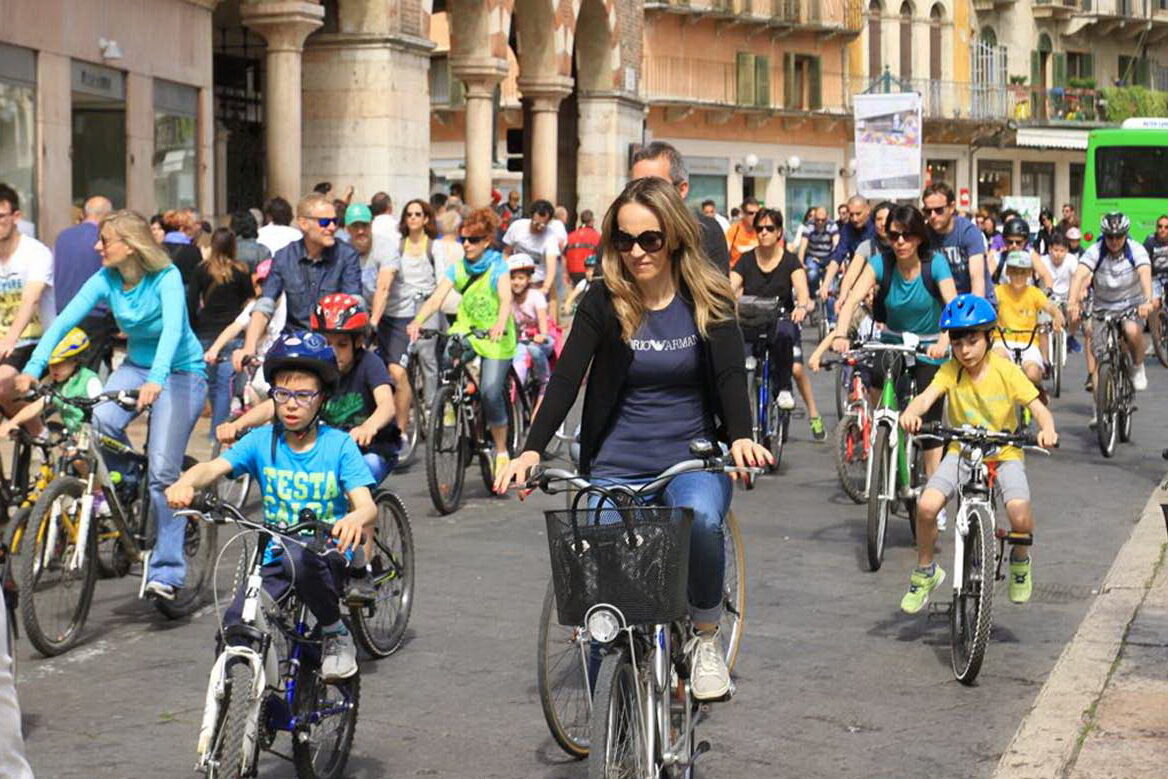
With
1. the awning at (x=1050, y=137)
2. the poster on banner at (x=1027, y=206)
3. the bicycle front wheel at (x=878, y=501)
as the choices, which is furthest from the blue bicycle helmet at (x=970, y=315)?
the awning at (x=1050, y=137)

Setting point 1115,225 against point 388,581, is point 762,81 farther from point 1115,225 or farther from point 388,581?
point 388,581

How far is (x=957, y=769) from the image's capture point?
6.50 m

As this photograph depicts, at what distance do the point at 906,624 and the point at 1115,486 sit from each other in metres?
5.01

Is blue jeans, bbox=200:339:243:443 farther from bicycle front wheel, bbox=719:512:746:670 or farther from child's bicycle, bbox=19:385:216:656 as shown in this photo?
bicycle front wheel, bbox=719:512:746:670

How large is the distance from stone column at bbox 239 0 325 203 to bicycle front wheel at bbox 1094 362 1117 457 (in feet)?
40.9

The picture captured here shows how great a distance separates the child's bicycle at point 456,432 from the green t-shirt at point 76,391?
223 cm

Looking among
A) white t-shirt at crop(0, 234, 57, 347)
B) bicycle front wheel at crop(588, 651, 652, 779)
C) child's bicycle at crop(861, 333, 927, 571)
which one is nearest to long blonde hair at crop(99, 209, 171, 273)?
white t-shirt at crop(0, 234, 57, 347)

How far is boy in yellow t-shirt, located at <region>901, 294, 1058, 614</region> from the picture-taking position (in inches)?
323

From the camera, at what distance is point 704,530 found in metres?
5.71

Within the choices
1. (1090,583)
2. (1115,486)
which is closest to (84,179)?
(1115,486)

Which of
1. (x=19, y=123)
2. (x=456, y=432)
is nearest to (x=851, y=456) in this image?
(x=456, y=432)

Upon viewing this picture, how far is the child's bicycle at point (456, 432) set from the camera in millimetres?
12055

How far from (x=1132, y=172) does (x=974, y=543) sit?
31.4 m

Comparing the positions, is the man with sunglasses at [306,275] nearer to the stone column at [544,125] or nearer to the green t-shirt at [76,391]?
the green t-shirt at [76,391]
